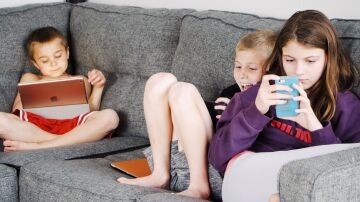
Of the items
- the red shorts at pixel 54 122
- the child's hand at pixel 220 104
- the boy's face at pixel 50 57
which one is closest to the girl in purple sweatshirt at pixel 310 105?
the child's hand at pixel 220 104

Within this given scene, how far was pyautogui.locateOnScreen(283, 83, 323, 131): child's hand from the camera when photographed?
193cm

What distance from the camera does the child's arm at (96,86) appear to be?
313cm

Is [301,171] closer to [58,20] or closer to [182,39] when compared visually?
[182,39]

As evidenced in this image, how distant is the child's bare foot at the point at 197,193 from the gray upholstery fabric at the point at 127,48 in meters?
0.77

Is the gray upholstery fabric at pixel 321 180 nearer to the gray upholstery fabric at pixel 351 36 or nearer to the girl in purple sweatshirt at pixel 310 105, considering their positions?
the girl in purple sweatshirt at pixel 310 105

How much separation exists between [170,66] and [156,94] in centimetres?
53

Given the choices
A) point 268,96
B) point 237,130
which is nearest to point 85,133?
point 237,130

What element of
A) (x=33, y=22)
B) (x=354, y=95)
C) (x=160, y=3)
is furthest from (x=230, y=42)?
(x=33, y=22)

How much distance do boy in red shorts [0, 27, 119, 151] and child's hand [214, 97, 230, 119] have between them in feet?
2.06

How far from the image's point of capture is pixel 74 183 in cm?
232

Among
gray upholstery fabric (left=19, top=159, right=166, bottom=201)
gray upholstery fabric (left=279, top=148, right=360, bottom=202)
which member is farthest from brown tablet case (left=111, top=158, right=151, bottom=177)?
gray upholstery fabric (left=279, top=148, right=360, bottom=202)

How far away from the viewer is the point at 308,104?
1.96 m

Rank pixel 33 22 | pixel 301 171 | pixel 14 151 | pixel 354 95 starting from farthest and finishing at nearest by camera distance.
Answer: pixel 33 22 < pixel 14 151 < pixel 354 95 < pixel 301 171

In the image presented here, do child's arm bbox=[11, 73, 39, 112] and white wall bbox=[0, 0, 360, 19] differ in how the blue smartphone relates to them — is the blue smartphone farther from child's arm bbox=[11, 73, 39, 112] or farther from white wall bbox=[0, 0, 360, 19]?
child's arm bbox=[11, 73, 39, 112]
